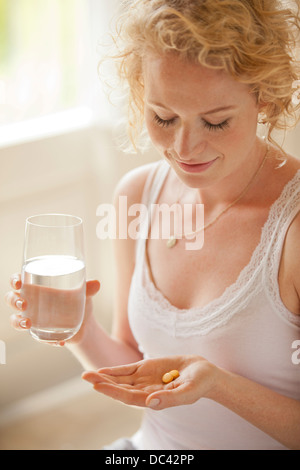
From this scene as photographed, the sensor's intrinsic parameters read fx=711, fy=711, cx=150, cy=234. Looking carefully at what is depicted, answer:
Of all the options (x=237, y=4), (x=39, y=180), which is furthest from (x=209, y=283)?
(x=39, y=180)

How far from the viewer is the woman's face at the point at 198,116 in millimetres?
1190

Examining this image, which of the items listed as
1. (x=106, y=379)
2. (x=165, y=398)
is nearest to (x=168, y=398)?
(x=165, y=398)

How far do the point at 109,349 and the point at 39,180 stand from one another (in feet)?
3.36

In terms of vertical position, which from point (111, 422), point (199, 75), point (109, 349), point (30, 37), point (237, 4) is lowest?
point (111, 422)

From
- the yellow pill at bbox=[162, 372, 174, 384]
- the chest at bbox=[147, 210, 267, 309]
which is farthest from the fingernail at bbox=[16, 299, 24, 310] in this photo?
the chest at bbox=[147, 210, 267, 309]

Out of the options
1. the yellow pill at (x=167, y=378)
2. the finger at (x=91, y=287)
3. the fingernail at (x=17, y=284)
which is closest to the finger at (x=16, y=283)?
the fingernail at (x=17, y=284)

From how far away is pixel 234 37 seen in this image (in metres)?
1.17

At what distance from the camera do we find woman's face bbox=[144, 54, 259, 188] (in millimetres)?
1190

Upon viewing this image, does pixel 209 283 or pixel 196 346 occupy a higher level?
pixel 209 283

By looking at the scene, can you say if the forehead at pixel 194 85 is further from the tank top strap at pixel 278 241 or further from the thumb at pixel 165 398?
the thumb at pixel 165 398

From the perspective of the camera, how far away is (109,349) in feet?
5.24

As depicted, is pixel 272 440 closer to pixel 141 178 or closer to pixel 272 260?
pixel 272 260

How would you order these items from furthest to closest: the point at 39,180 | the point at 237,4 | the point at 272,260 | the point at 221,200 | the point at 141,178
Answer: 1. the point at 39,180
2. the point at 141,178
3. the point at 221,200
4. the point at 272,260
5. the point at 237,4

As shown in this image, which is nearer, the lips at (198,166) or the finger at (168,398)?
the finger at (168,398)
